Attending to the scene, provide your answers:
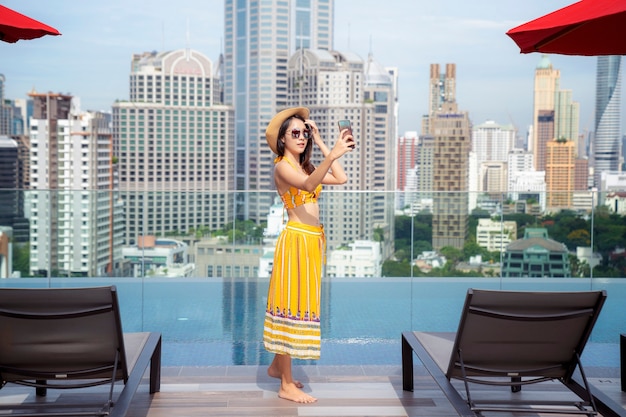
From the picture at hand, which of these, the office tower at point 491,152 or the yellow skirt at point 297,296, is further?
the office tower at point 491,152

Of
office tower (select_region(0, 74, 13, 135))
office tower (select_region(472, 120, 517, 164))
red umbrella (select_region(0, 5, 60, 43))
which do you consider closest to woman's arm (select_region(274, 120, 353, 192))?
red umbrella (select_region(0, 5, 60, 43))

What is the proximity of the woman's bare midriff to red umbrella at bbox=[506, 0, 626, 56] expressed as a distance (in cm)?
105

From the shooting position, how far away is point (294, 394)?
3242 millimetres

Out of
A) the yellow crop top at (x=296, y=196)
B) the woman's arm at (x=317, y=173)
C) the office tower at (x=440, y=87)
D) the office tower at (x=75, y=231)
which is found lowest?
the office tower at (x=75, y=231)

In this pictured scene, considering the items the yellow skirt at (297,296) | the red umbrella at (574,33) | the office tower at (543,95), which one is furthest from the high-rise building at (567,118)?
the yellow skirt at (297,296)

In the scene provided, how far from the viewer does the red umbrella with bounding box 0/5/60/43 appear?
2871mm

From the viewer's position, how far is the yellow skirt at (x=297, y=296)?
322 centimetres

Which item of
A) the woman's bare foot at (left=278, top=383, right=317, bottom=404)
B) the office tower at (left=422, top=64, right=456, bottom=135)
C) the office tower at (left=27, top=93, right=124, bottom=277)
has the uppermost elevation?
the office tower at (left=422, top=64, right=456, bottom=135)

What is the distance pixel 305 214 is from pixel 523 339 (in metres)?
1.03

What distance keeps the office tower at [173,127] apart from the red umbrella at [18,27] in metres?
61.7

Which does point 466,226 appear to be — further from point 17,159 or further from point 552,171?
point 552,171

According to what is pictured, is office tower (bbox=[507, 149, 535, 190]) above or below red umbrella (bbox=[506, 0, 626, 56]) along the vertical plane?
above

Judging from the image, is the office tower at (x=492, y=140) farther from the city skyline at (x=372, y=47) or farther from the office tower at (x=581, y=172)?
the office tower at (x=581, y=172)

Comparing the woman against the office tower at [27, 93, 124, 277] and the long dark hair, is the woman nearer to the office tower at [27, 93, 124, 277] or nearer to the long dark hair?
the long dark hair
